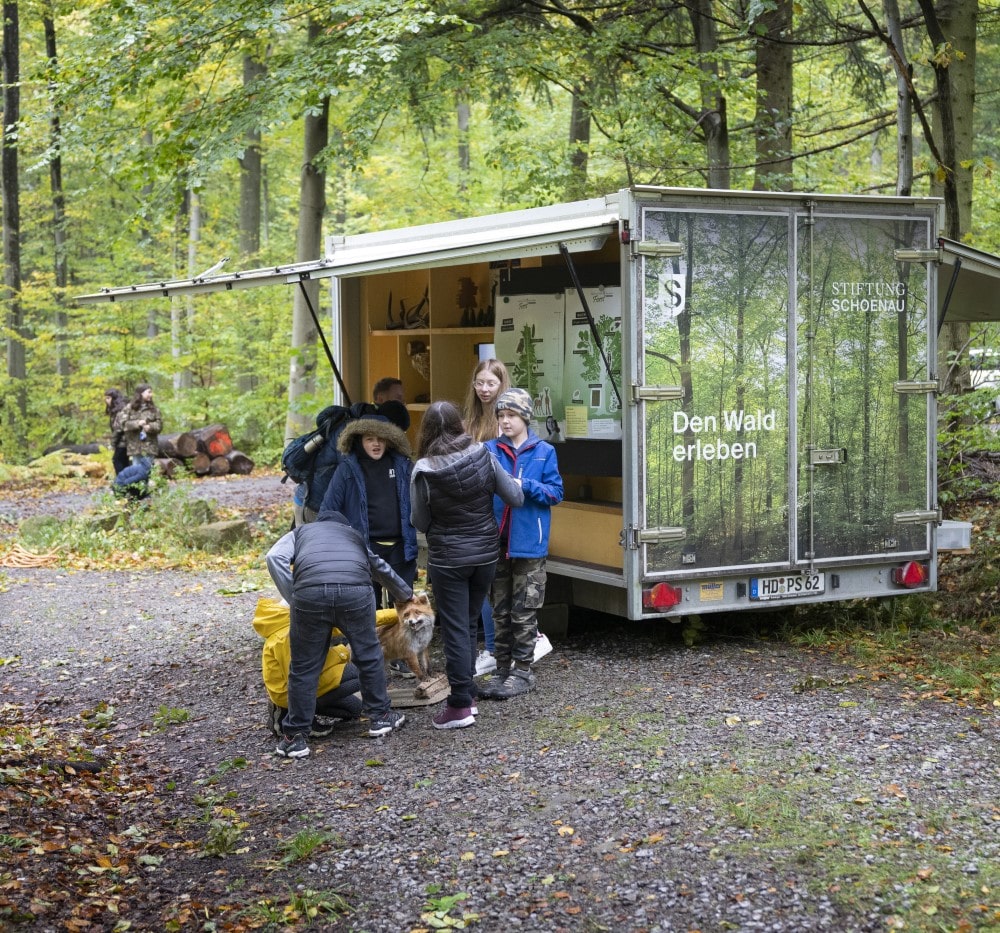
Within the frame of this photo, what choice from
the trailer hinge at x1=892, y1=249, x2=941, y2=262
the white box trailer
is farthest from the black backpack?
the trailer hinge at x1=892, y1=249, x2=941, y2=262

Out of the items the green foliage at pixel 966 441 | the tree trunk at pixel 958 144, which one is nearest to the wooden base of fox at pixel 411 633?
the green foliage at pixel 966 441

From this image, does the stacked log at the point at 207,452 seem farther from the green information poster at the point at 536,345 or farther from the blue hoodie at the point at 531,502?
the blue hoodie at the point at 531,502

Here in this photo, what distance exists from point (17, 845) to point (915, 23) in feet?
38.0

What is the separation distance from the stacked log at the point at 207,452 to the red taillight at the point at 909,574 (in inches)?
673

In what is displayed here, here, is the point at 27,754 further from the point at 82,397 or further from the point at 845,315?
the point at 82,397

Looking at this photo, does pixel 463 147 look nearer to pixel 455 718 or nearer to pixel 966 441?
pixel 966 441

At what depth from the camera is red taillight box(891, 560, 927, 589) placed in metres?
8.35

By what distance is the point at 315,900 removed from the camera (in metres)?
4.61

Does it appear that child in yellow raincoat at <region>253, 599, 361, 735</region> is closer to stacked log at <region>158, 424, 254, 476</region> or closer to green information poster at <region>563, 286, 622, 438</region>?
green information poster at <region>563, 286, 622, 438</region>

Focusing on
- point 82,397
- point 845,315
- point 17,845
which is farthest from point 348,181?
point 17,845

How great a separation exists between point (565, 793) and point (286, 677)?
1.84 m

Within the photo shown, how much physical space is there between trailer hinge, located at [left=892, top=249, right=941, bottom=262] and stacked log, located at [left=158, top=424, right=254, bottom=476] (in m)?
17.3

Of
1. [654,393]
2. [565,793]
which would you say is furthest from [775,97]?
[565,793]

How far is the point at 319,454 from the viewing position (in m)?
8.48
